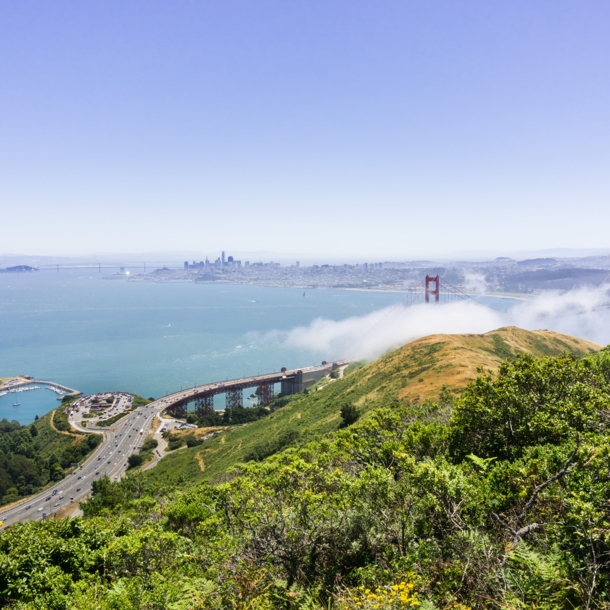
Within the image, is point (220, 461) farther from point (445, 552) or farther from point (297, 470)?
point (445, 552)

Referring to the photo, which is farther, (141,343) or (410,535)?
(141,343)

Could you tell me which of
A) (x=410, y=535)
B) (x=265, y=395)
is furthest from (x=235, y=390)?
(x=410, y=535)

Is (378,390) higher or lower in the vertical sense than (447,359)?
lower

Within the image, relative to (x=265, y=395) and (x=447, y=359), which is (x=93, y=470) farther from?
(x=447, y=359)

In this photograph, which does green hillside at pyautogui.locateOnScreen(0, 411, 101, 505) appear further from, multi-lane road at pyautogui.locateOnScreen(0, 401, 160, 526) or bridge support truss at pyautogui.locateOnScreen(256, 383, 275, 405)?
bridge support truss at pyautogui.locateOnScreen(256, 383, 275, 405)

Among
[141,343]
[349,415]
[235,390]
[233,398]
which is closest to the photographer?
[349,415]

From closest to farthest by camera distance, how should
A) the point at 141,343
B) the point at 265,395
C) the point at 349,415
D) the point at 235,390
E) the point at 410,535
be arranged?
the point at 410,535
the point at 349,415
the point at 235,390
the point at 265,395
the point at 141,343

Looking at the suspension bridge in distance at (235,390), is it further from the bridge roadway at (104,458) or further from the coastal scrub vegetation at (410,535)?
the coastal scrub vegetation at (410,535)
